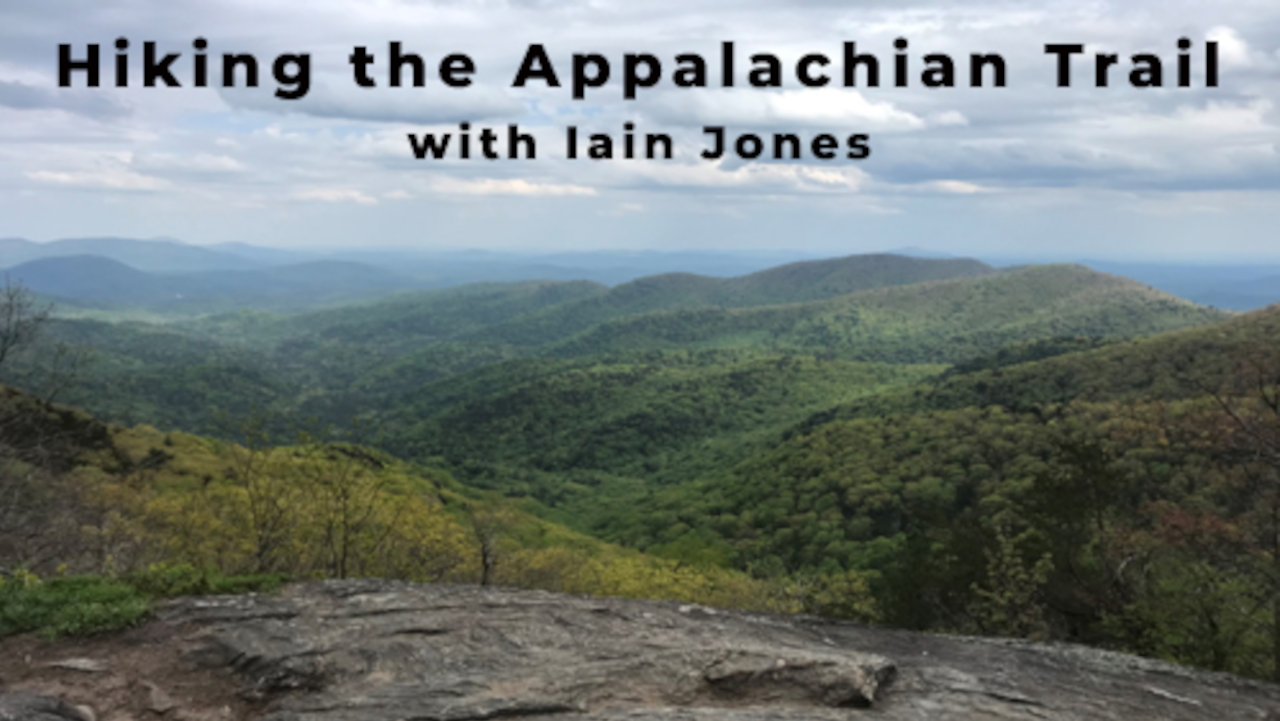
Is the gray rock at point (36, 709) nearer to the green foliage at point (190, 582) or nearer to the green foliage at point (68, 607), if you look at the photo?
the green foliage at point (68, 607)

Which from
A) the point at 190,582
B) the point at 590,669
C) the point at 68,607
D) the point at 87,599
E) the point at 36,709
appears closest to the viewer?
the point at 36,709

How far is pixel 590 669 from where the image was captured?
507 inches

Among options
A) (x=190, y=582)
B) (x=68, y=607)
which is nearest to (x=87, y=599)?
(x=68, y=607)

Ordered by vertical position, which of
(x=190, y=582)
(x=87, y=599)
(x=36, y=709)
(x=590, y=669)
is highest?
(x=87, y=599)

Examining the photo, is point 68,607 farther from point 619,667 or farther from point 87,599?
point 619,667

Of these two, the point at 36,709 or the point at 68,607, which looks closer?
the point at 36,709

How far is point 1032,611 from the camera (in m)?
26.0

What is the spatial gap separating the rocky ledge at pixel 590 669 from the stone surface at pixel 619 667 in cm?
4

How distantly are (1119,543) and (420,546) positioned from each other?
27.3 metres

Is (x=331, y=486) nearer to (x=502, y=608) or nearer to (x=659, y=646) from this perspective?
→ (x=502, y=608)

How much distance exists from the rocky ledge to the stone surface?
0.04m

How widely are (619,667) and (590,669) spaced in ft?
1.76

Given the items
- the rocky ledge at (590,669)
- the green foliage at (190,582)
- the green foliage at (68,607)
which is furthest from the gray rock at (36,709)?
the green foliage at (190,582)

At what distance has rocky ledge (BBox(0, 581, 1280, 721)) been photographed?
38.5 feet
